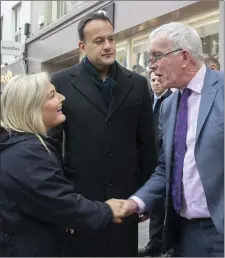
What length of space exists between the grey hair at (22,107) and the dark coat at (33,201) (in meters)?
0.06

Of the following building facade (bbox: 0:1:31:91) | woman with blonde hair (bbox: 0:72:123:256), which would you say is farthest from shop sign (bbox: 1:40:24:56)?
woman with blonde hair (bbox: 0:72:123:256)

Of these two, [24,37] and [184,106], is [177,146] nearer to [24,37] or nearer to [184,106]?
[184,106]

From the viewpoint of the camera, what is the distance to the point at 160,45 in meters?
2.48

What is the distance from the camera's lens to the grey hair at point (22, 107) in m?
2.21

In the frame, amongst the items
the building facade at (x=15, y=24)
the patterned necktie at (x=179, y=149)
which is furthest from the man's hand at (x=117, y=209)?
the building facade at (x=15, y=24)

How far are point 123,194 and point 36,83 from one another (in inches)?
45.9

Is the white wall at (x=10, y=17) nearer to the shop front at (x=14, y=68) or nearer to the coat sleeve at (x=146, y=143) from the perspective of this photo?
the shop front at (x=14, y=68)

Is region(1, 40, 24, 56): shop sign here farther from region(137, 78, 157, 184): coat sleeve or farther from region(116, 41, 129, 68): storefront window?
region(137, 78, 157, 184): coat sleeve

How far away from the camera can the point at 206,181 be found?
7.29 feet

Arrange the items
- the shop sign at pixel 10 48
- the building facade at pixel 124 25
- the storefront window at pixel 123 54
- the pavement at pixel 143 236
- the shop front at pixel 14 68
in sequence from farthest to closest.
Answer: the shop front at pixel 14 68 < the shop sign at pixel 10 48 < the storefront window at pixel 123 54 < the building facade at pixel 124 25 < the pavement at pixel 143 236

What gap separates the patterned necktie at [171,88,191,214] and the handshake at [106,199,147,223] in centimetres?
32

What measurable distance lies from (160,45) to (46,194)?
1124 millimetres

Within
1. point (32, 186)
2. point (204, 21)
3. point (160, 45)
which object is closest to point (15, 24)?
point (204, 21)

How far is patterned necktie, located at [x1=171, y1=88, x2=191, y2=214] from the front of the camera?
94.3 inches
